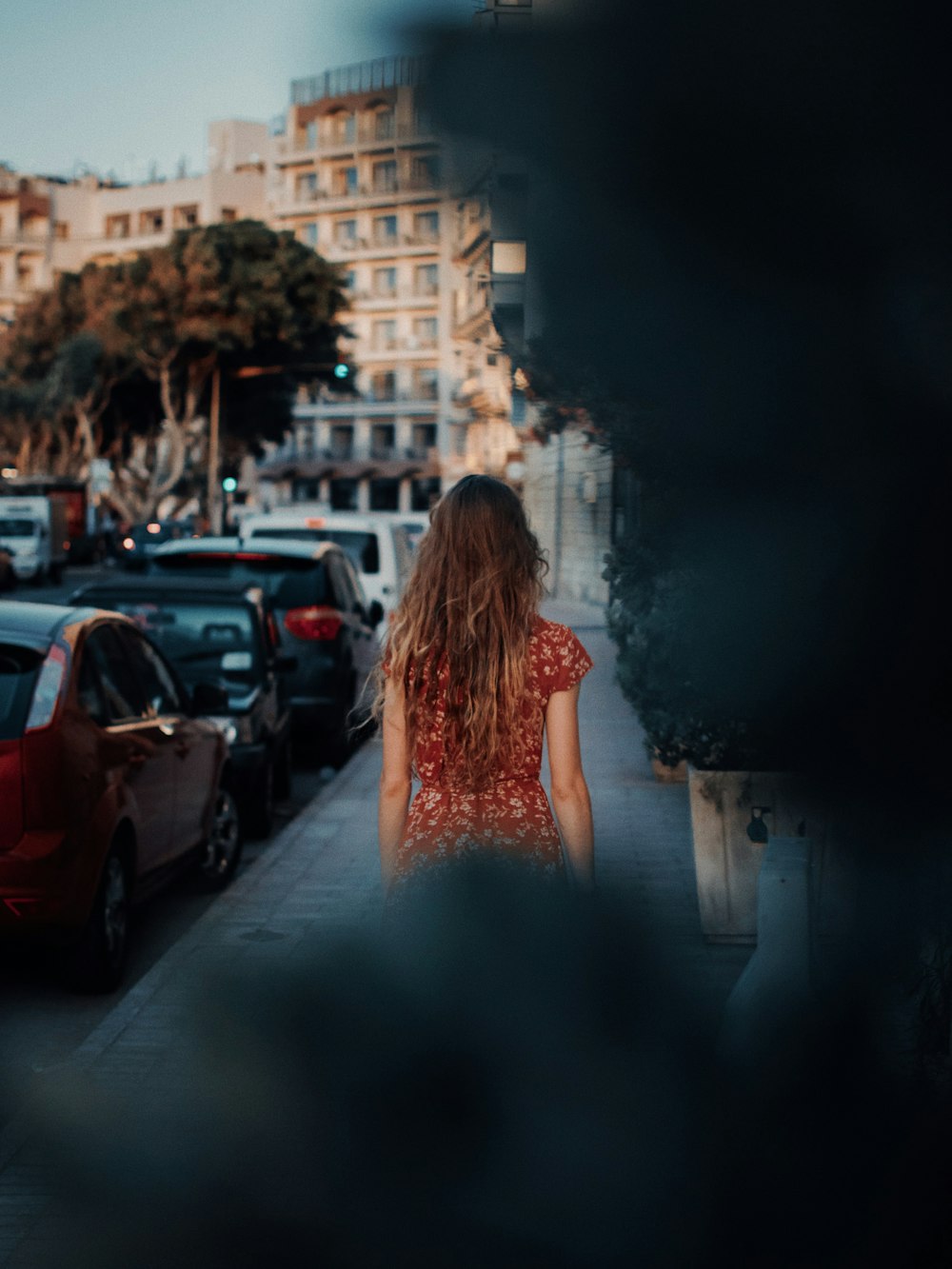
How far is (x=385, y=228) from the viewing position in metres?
1.58

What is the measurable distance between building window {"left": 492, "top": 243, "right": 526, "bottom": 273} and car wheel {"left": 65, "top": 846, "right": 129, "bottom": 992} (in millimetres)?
5059

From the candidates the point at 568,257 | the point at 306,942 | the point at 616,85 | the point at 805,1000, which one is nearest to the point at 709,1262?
the point at 805,1000

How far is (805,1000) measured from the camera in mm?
1459

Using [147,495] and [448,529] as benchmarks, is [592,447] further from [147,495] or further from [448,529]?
[147,495]

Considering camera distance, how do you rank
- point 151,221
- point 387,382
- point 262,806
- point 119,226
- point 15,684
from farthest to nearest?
point 119,226 → point 151,221 → point 262,806 → point 387,382 → point 15,684

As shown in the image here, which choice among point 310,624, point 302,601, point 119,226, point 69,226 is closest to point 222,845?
point 310,624

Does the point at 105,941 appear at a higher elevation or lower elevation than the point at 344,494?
lower

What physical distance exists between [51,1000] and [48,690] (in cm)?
122

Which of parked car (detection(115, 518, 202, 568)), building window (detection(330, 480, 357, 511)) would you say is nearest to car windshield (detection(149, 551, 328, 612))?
parked car (detection(115, 518, 202, 568))

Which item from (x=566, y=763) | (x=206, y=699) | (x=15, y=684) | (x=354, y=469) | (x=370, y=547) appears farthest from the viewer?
(x=354, y=469)

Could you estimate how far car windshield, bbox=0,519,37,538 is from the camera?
4609 cm

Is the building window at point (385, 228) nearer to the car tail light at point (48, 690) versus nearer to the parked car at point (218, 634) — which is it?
the car tail light at point (48, 690)

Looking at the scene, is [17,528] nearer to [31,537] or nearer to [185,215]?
[31,537]

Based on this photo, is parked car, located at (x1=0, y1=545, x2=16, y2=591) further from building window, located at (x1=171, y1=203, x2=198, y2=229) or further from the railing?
building window, located at (x1=171, y1=203, x2=198, y2=229)
